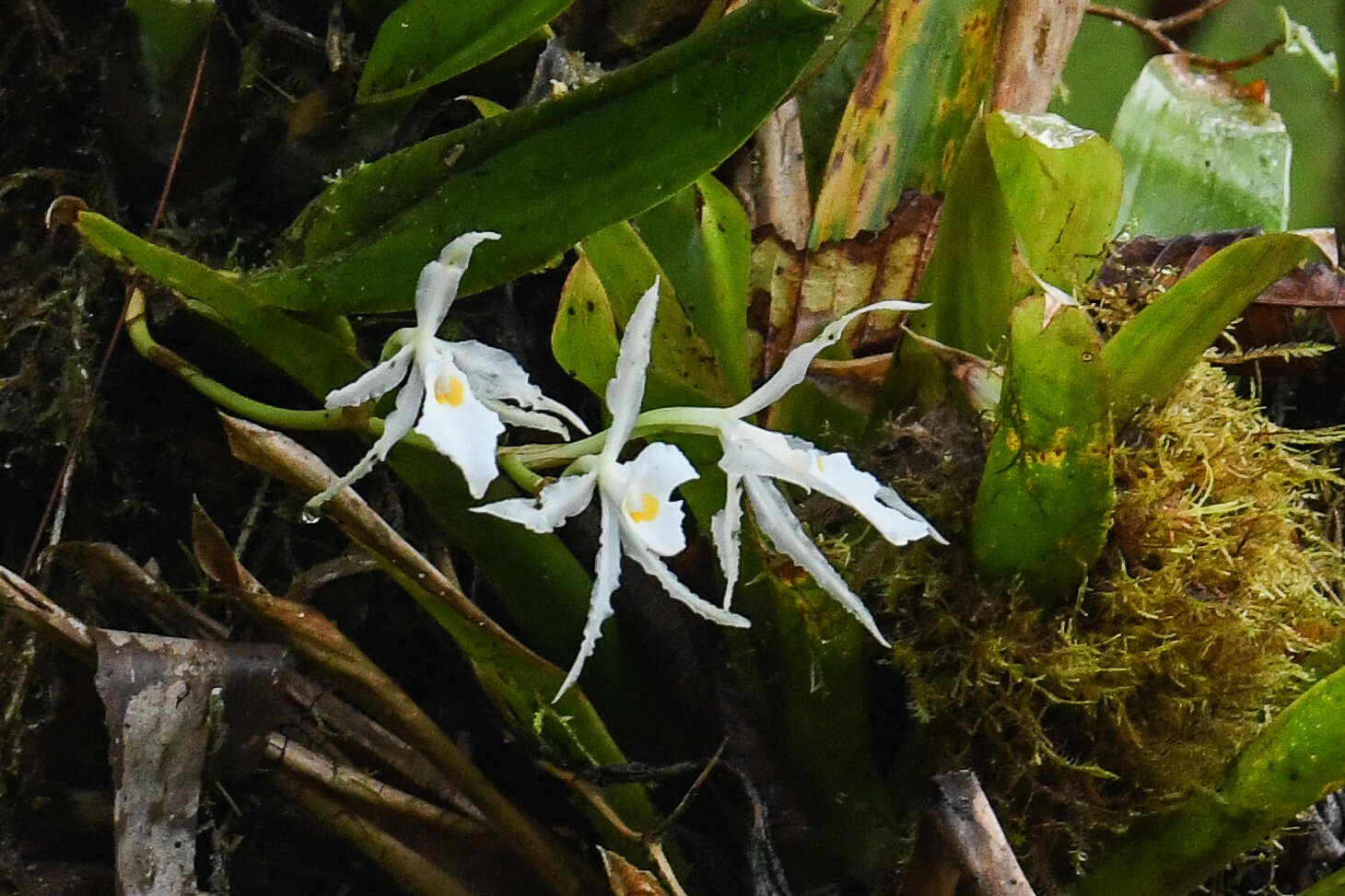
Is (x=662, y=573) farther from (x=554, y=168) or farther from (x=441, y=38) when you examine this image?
(x=441, y=38)

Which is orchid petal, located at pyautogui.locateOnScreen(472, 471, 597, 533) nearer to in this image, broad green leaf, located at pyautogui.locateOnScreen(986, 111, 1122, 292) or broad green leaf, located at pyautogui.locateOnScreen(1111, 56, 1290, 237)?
broad green leaf, located at pyautogui.locateOnScreen(986, 111, 1122, 292)

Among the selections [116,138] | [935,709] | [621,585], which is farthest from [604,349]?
[116,138]

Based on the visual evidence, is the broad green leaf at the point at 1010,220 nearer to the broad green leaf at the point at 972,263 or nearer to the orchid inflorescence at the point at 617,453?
the broad green leaf at the point at 972,263

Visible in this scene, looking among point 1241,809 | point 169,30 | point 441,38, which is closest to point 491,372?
point 441,38

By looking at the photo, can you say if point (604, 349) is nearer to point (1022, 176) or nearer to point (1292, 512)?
point (1022, 176)

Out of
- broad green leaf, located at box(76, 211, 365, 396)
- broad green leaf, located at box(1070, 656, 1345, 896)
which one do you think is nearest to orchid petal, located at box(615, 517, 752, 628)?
broad green leaf, located at box(76, 211, 365, 396)

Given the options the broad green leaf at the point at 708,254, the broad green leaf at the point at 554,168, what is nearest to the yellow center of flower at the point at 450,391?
the broad green leaf at the point at 554,168
